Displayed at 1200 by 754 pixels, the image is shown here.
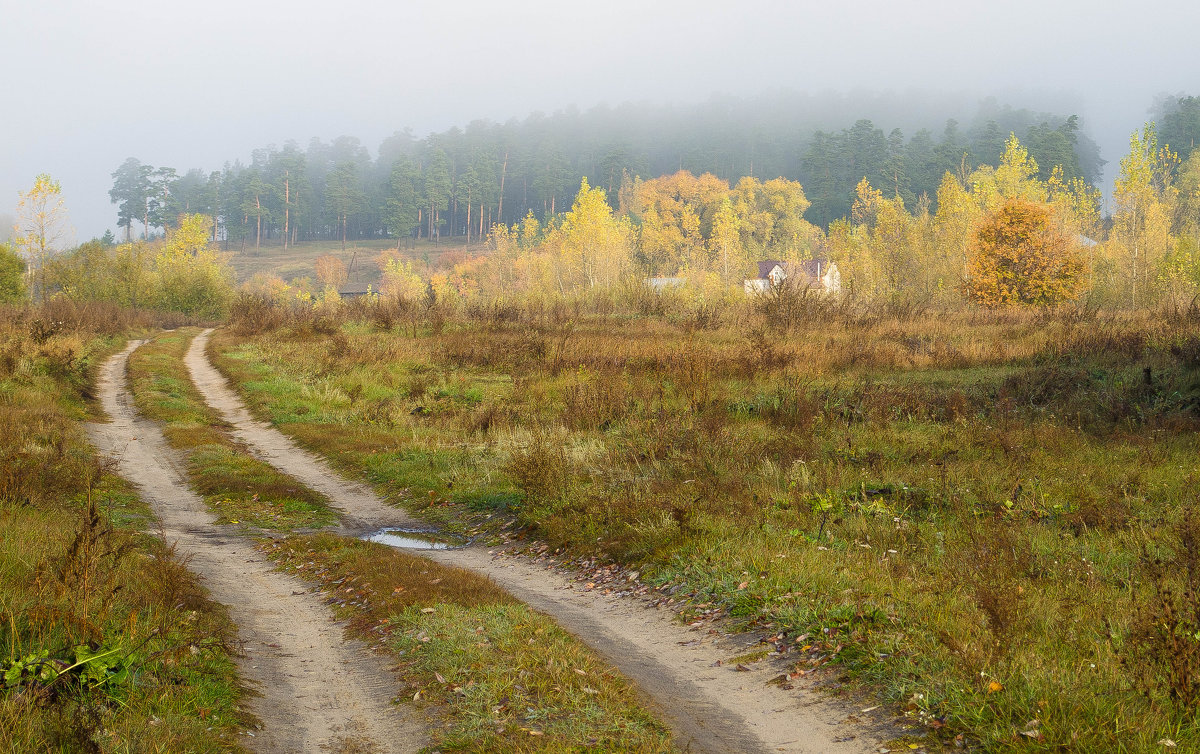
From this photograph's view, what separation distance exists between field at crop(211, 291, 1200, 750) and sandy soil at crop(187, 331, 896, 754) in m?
0.41

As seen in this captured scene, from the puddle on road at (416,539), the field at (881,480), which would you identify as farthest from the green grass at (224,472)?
the field at (881,480)

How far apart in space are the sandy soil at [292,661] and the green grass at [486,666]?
0.24 metres

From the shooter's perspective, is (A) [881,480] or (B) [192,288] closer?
(A) [881,480]

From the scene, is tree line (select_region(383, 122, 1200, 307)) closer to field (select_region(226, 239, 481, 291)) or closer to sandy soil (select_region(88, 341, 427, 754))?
field (select_region(226, 239, 481, 291))

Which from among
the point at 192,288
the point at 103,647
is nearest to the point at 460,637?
the point at 103,647

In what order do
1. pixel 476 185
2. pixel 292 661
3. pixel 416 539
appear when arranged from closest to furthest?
pixel 292 661
pixel 416 539
pixel 476 185

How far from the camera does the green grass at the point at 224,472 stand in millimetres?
12292

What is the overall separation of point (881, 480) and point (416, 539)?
21.9ft

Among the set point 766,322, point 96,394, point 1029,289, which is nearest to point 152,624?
point 96,394

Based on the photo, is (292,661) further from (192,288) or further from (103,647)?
(192,288)

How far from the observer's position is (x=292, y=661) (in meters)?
6.45

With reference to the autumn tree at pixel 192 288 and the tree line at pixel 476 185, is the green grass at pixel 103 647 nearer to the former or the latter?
the autumn tree at pixel 192 288

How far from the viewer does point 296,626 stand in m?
7.38

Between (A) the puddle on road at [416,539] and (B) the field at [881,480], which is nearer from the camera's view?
(B) the field at [881,480]
